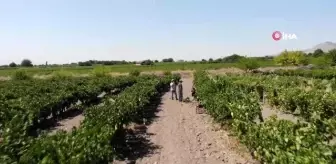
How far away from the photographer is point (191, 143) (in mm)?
14047

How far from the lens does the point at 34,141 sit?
535 cm

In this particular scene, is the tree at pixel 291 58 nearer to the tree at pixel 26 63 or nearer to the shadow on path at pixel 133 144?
the shadow on path at pixel 133 144

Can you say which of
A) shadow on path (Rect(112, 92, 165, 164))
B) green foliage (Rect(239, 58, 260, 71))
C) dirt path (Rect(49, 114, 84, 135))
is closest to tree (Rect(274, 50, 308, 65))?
green foliage (Rect(239, 58, 260, 71))

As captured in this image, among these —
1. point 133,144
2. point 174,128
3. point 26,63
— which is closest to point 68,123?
point 174,128

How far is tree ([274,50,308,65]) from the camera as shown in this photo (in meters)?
87.9

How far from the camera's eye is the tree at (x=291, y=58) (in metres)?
87.9

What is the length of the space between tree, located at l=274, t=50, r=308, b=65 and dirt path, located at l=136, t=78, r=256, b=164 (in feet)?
237

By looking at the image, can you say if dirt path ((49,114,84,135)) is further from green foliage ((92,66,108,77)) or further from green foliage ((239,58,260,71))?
green foliage ((239,58,260,71))

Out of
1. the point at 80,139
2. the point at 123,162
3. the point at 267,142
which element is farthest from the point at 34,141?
the point at 123,162

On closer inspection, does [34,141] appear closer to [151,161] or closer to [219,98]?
[151,161]

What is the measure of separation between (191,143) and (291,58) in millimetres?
79433

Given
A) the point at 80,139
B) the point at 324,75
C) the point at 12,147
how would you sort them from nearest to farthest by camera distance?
the point at 12,147 → the point at 80,139 → the point at 324,75

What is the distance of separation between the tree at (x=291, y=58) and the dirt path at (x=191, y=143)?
72096 mm

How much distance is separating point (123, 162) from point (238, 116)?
3.79m
